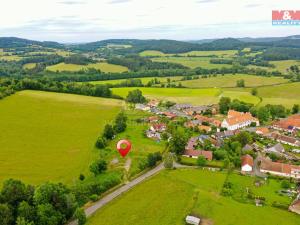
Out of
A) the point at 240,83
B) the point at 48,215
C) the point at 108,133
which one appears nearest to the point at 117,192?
the point at 48,215

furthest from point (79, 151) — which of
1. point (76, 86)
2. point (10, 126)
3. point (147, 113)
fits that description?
point (76, 86)

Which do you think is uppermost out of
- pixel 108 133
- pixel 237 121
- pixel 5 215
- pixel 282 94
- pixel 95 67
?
pixel 95 67

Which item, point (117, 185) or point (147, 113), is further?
point (147, 113)

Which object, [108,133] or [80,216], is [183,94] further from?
[80,216]

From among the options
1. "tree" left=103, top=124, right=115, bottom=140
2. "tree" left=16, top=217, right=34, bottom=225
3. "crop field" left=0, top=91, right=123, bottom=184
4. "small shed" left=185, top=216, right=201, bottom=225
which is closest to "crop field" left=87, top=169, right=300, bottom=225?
"small shed" left=185, top=216, right=201, bottom=225

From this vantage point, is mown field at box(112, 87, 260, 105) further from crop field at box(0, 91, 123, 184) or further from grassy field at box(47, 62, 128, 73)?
grassy field at box(47, 62, 128, 73)

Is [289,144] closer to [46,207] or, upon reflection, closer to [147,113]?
[147,113]

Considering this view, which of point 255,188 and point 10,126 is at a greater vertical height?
point 10,126
